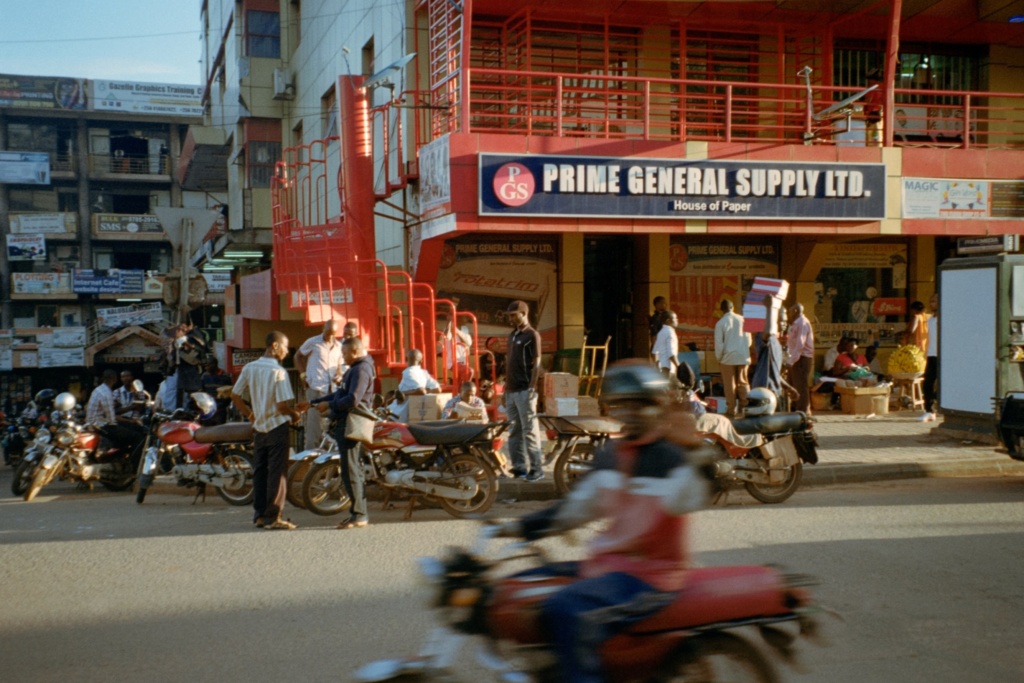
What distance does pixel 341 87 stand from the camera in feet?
48.7

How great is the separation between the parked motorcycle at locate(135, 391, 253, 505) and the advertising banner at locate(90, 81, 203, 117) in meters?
40.7

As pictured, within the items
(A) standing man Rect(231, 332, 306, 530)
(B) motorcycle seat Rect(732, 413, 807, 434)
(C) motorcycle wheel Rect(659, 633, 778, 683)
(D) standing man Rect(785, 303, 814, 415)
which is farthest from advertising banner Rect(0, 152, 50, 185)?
(C) motorcycle wheel Rect(659, 633, 778, 683)

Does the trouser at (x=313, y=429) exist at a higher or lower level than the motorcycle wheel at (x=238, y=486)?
higher

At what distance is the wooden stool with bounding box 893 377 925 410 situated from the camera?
639 inches

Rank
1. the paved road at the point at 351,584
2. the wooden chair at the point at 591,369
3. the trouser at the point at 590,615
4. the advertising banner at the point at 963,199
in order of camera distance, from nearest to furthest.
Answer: the trouser at the point at 590,615 → the paved road at the point at 351,584 → the advertising banner at the point at 963,199 → the wooden chair at the point at 591,369

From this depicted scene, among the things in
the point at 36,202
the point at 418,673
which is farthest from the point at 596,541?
the point at 36,202

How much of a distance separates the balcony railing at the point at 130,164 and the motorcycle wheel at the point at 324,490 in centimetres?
4351

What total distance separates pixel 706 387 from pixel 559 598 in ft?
44.8

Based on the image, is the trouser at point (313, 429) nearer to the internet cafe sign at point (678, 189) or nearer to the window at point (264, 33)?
the internet cafe sign at point (678, 189)

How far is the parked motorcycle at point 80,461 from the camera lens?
12023 millimetres

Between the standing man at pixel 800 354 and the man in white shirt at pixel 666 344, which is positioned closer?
the man in white shirt at pixel 666 344

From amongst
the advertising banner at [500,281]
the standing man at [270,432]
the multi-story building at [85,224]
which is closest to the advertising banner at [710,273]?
the advertising banner at [500,281]

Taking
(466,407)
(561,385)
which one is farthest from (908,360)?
(466,407)

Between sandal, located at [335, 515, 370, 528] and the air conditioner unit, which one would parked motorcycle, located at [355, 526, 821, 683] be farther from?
the air conditioner unit
